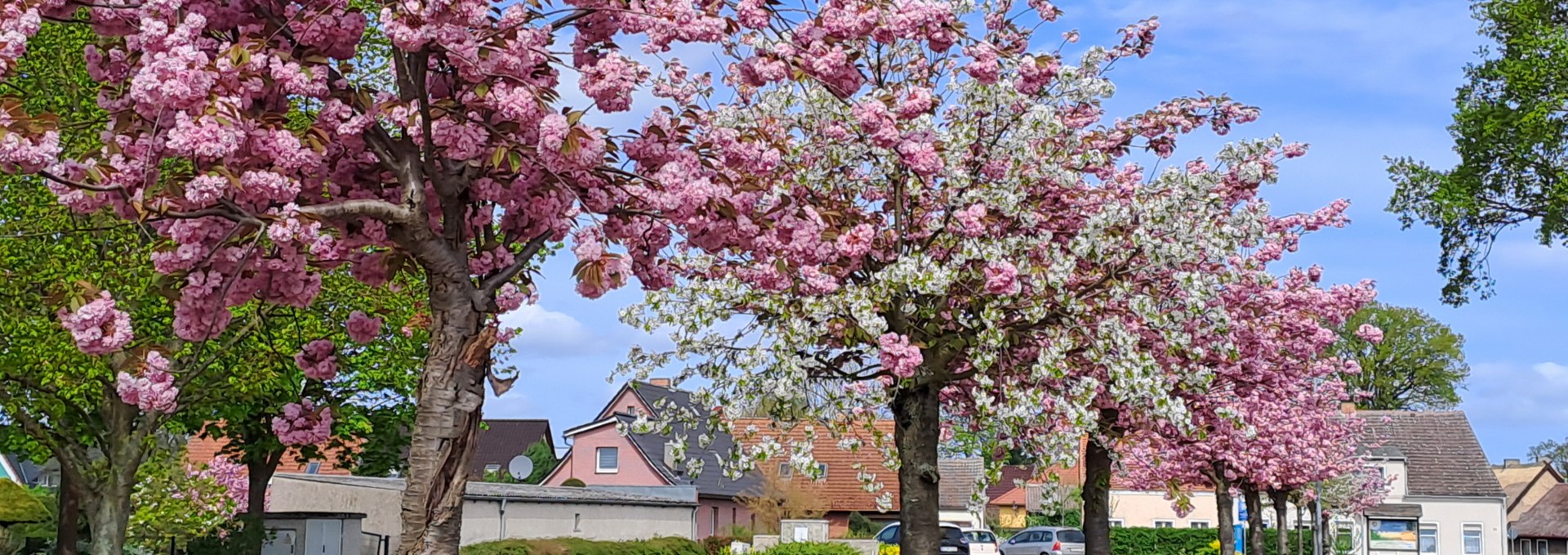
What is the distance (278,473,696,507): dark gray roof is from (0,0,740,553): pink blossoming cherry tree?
92.9ft

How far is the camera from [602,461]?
6003cm

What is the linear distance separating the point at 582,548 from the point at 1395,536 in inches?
1542

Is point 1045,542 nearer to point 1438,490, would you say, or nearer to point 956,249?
point 1438,490

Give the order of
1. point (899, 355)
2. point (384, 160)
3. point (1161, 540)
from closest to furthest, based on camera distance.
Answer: point (384, 160) < point (899, 355) < point (1161, 540)

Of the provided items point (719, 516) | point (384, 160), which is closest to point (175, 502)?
point (384, 160)

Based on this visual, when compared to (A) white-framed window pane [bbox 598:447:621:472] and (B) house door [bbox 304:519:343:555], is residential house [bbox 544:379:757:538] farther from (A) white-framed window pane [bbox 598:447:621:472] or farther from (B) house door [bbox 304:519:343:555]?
(B) house door [bbox 304:519:343:555]

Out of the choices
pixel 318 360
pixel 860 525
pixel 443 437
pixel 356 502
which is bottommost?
pixel 860 525

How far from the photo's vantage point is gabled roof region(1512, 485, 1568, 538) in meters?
79.0

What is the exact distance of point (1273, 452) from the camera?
31547mm

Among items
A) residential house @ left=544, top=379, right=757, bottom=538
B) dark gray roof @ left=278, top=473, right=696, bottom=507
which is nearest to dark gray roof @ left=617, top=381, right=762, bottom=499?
residential house @ left=544, top=379, right=757, bottom=538

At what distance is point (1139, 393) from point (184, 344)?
16218 millimetres

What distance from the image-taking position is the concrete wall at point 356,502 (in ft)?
120

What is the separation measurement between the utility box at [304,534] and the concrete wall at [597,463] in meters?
26.9

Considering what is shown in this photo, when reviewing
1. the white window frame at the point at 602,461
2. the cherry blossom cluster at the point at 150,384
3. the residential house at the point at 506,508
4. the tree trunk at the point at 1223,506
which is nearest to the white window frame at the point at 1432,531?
the tree trunk at the point at 1223,506
